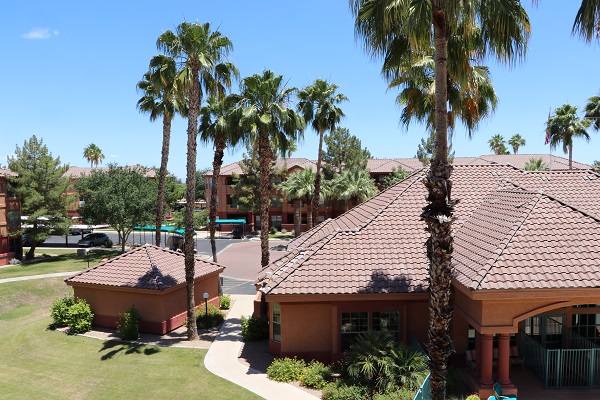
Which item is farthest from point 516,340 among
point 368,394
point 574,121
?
point 574,121

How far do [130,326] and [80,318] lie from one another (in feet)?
10.7

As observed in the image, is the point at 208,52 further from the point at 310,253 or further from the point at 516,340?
the point at 516,340

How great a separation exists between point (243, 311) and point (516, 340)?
13.8m

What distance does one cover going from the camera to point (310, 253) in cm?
1673

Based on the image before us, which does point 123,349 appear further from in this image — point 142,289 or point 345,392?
point 345,392

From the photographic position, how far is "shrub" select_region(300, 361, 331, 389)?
14.3 m

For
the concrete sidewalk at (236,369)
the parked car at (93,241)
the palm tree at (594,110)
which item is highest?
the palm tree at (594,110)

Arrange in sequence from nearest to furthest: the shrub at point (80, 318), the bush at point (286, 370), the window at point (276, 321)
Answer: the bush at point (286, 370)
the window at point (276, 321)
the shrub at point (80, 318)

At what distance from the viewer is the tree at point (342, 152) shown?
5547 centimetres

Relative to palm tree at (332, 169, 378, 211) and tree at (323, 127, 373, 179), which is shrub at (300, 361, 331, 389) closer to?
palm tree at (332, 169, 378, 211)

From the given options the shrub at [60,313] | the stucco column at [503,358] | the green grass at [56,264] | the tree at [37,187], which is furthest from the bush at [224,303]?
the tree at [37,187]

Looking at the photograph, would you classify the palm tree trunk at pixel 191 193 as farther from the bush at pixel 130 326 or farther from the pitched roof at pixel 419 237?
the pitched roof at pixel 419 237

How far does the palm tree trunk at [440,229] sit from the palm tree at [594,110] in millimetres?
35765

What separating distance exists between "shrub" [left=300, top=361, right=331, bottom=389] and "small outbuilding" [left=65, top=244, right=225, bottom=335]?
837 centimetres
